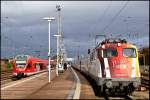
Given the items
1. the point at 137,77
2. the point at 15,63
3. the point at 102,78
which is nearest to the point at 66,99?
the point at 102,78

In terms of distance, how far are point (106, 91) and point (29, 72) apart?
97.5 feet

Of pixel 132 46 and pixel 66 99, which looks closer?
pixel 66 99

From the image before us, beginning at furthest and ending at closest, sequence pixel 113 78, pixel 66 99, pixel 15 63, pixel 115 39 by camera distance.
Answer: pixel 15 63, pixel 115 39, pixel 113 78, pixel 66 99

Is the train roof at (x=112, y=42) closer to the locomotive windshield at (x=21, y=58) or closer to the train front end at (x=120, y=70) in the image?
the train front end at (x=120, y=70)

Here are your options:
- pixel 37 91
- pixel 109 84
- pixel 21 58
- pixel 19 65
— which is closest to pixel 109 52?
pixel 109 84

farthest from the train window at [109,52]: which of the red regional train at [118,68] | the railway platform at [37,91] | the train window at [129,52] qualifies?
the railway platform at [37,91]

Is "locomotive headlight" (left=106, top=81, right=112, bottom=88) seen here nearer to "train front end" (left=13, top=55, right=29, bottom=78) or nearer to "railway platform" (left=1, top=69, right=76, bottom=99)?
"railway platform" (left=1, top=69, right=76, bottom=99)

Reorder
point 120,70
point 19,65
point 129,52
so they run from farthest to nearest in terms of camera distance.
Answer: point 19,65
point 129,52
point 120,70

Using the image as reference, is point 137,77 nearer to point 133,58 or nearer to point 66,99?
point 133,58

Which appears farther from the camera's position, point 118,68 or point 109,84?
point 118,68

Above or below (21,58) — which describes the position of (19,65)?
below

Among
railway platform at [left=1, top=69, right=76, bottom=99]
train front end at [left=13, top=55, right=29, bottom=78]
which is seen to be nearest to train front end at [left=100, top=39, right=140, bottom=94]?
railway platform at [left=1, top=69, right=76, bottom=99]

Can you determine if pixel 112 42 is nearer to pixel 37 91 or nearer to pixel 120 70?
pixel 120 70

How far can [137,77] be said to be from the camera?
23594 millimetres
